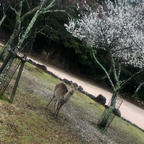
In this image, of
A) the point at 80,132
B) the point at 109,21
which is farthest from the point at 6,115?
the point at 109,21

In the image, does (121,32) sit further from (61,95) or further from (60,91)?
(61,95)

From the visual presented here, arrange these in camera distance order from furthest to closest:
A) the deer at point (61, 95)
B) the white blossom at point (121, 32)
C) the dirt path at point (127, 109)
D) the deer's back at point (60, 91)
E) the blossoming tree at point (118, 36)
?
the dirt path at point (127, 109)
the white blossom at point (121, 32)
the blossoming tree at point (118, 36)
the deer's back at point (60, 91)
the deer at point (61, 95)

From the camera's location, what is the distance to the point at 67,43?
30641mm

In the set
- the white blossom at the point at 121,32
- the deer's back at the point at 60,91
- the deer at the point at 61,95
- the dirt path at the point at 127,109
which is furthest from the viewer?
the dirt path at the point at 127,109

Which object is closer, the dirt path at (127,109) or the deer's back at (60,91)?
the deer's back at (60,91)

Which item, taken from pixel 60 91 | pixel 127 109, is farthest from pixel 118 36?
pixel 127 109

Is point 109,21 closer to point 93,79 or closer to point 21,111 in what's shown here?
point 21,111

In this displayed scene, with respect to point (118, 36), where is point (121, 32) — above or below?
above

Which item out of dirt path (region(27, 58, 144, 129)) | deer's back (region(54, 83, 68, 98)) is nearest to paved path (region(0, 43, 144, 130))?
dirt path (region(27, 58, 144, 129))

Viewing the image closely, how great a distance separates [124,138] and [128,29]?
5.65m

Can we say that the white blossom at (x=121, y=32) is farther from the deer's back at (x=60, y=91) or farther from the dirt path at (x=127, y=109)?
the dirt path at (x=127, y=109)

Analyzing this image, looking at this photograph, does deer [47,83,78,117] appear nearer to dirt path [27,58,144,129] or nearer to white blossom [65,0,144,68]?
white blossom [65,0,144,68]

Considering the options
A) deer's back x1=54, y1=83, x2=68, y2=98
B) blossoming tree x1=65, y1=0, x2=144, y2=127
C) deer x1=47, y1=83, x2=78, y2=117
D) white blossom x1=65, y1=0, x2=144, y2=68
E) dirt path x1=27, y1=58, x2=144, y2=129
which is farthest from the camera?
dirt path x1=27, y1=58, x2=144, y2=129

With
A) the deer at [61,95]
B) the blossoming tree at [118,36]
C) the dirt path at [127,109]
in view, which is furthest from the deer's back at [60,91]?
the dirt path at [127,109]
